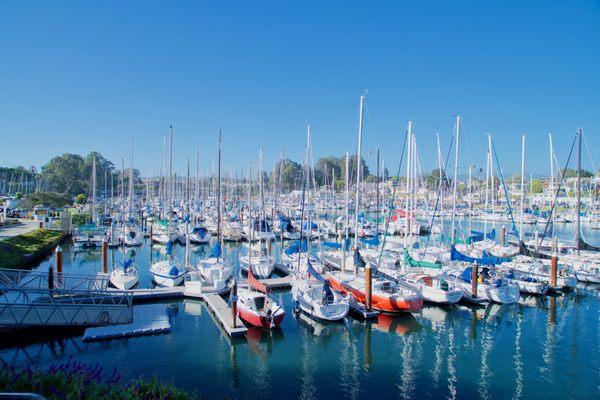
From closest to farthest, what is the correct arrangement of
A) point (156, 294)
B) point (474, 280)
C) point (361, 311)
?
point (361, 311)
point (156, 294)
point (474, 280)

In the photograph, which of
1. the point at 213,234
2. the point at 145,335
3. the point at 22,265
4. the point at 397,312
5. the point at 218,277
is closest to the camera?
the point at 145,335

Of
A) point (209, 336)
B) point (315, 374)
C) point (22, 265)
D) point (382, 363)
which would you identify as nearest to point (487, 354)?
point (382, 363)

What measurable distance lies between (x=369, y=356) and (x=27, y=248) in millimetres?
36403

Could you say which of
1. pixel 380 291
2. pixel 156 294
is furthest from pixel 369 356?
pixel 156 294

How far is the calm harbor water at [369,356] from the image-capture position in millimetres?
16531

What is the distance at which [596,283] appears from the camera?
33156 millimetres

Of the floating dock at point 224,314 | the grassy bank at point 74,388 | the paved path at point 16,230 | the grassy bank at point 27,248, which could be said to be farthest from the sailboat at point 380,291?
the paved path at point 16,230

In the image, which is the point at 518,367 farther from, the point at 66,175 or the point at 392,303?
the point at 66,175

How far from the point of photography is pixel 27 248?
4059cm

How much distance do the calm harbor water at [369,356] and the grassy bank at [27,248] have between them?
61.5 feet

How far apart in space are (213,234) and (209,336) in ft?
119

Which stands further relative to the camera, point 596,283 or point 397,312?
point 596,283

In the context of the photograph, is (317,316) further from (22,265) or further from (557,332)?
(22,265)

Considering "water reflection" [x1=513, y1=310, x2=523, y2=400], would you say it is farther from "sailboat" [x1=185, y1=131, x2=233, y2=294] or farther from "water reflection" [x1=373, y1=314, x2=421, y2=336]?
"sailboat" [x1=185, y1=131, x2=233, y2=294]
